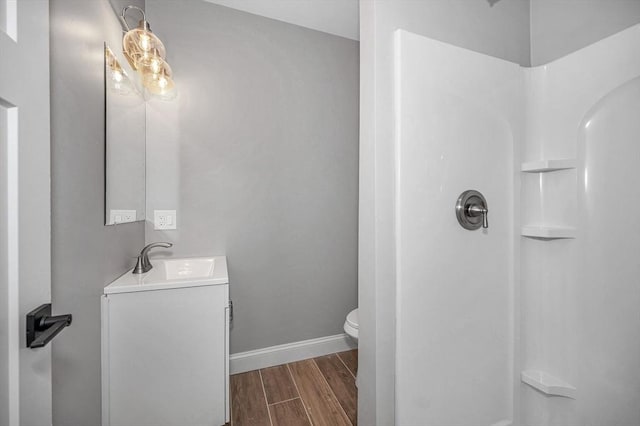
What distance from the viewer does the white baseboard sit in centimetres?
190

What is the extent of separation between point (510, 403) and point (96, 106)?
2.19 m

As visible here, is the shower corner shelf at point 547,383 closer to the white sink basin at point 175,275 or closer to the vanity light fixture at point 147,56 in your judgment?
the white sink basin at point 175,275

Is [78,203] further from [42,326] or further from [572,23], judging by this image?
[572,23]

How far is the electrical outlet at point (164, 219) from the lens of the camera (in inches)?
68.9

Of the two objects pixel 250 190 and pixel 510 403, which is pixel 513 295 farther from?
pixel 250 190

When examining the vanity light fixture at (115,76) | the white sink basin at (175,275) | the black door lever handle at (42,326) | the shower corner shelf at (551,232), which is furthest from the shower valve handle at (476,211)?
the vanity light fixture at (115,76)

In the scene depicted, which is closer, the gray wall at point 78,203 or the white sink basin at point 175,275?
the gray wall at point 78,203

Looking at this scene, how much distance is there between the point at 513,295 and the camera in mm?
1160

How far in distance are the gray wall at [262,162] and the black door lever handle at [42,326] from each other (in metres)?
1.24

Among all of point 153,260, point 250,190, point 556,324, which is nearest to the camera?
point 556,324

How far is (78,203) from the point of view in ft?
3.28

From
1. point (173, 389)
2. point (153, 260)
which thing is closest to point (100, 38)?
point (153, 260)

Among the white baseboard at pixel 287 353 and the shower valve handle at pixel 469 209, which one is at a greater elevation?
the shower valve handle at pixel 469 209

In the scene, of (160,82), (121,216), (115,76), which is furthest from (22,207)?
(160,82)
